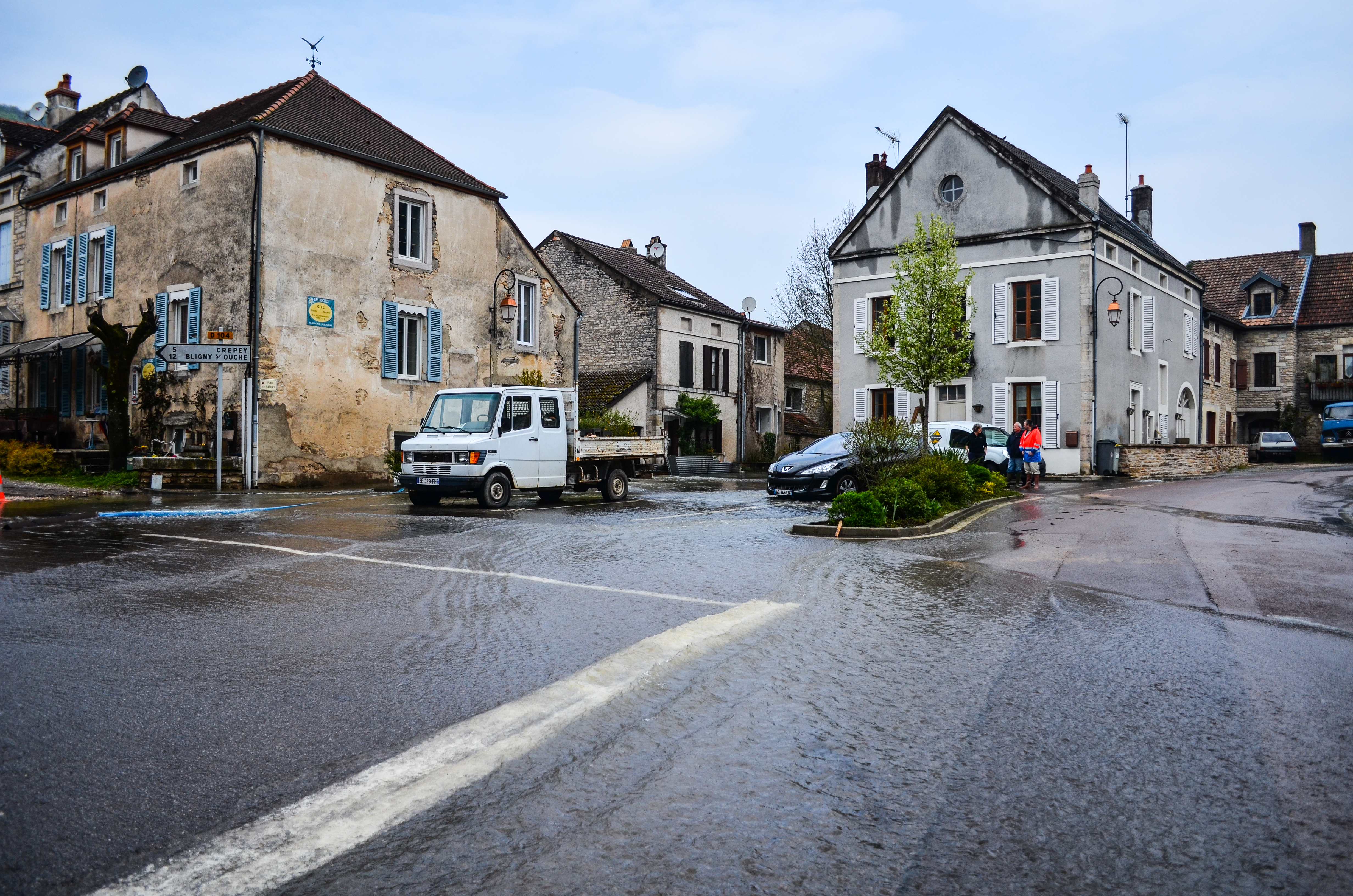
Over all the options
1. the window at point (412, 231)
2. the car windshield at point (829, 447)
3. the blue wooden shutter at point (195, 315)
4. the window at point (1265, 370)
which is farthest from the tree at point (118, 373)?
the window at point (1265, 370)

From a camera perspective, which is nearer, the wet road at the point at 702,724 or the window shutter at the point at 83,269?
the wet road at the point at 702,724

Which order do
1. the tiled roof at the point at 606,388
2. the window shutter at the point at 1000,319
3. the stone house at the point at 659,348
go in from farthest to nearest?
the stone house at the point at 659,348 → the tiled roof at the point at 606,388 → the window shutter at the point at 1000,319

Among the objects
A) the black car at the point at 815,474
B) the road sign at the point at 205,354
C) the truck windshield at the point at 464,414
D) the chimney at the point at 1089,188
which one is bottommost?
the black car at the point at 815,474

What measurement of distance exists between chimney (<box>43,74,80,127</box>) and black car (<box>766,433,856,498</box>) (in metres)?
31.1

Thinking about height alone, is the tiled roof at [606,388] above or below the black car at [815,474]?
above

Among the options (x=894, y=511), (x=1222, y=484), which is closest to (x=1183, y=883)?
(x=894, y=511)

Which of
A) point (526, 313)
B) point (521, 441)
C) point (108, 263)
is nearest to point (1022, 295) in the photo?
point (526, 313)

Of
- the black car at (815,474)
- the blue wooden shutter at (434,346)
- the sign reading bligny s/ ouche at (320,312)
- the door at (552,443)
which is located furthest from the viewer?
the blue wooden shutter at (434,346)

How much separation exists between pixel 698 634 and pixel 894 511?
25.5 ft

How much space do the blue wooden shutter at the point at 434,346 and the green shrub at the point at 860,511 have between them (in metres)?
16.1

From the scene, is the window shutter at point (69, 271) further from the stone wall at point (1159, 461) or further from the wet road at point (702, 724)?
the stone wall at point (1159, 461)

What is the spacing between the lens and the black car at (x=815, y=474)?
1938 cm

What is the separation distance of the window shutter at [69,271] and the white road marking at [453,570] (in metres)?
20.0

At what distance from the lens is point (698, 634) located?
650 cm
